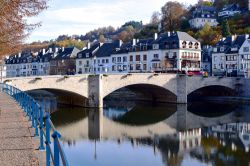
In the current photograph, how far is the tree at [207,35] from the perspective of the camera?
75756 mm

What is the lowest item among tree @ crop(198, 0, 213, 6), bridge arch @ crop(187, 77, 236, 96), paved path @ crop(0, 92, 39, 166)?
bridge arch @ crop(187, 77, 236, 96)

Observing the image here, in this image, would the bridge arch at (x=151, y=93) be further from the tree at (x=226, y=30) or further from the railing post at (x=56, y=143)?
the railing post at (x=56, y=143)

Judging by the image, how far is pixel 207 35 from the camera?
77.2 m

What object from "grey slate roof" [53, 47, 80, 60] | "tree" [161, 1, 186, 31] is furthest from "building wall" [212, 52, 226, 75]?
"grey slate roof" [53, 47, 80, 60]

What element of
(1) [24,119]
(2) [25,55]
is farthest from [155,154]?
(2) [25,55]

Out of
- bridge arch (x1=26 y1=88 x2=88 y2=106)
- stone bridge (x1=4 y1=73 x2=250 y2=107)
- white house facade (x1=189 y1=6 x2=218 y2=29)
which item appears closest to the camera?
stone bridge (x1=4 y1=73 x2=250 y2=107)

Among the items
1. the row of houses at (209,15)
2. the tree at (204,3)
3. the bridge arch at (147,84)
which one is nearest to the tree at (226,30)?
the row of houses at (209,15)

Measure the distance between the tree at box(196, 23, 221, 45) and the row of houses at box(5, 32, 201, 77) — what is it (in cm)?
1400

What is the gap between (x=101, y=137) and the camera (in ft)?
78.7

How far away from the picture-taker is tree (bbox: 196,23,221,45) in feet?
249

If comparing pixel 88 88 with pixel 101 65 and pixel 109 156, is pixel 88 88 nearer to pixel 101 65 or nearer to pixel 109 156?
pixel 109 156

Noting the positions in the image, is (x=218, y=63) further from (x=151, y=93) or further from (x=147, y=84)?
(x=147, y=84)

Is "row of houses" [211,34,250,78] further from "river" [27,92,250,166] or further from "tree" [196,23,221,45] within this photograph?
"river" [27,92,250,166]

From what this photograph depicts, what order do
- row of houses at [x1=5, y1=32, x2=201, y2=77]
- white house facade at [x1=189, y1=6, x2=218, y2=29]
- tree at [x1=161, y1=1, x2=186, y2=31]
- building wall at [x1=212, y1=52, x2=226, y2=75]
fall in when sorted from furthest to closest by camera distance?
white house facade at [x1=189, y1=6, x2=218, y2=29] → tree at [x1=161, y1=1, x2=186, y2=31] → building wall at [x1=212, y1=52, x2=226, y2=75] → row of houses at [x1=5, y1=32, x2=201, y2=77]
